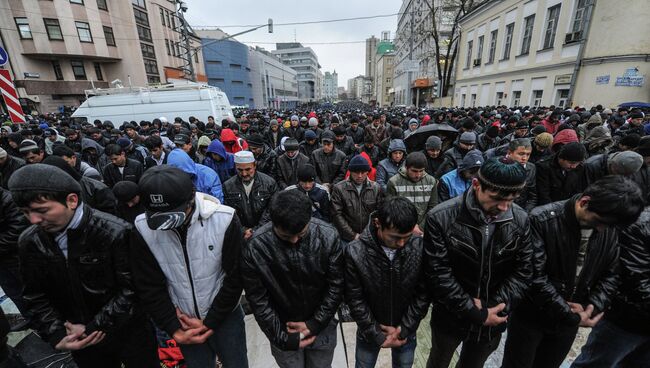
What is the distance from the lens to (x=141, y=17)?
3106 centimetres

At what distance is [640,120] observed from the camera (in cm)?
694

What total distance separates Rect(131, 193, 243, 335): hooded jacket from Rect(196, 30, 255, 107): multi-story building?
2164 inches

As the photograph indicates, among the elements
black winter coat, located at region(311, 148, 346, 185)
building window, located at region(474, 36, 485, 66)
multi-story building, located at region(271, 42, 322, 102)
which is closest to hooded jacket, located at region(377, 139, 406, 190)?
black winter coat, located at region(311, 148, 346, 185)

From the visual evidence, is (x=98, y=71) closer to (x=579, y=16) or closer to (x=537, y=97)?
(x=537, y=97)

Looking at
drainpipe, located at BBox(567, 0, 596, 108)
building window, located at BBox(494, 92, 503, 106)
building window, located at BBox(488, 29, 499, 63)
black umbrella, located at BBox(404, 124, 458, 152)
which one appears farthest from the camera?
building window, located at BBox(488, 29, 499, 63)

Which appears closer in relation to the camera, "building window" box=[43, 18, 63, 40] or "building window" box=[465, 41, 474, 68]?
"building window" box=[43, 18, 63, 40]

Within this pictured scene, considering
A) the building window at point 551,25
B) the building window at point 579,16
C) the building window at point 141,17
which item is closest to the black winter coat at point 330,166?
the building window at point 579,16

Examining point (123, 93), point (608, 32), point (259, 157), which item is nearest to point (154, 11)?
point (123, 93)

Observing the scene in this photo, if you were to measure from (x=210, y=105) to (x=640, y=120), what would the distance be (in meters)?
14.9

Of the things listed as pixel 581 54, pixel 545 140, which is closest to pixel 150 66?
pixel 545 140

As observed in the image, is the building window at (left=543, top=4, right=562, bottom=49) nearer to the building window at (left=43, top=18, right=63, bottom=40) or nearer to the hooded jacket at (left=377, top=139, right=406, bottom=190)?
the hooded jacket at (left=377, top=139, right=406, bottom=190)

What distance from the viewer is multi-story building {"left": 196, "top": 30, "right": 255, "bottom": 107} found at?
163 feet

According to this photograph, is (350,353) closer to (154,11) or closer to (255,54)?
(154,11)

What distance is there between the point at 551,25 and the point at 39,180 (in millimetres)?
24158
